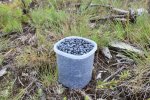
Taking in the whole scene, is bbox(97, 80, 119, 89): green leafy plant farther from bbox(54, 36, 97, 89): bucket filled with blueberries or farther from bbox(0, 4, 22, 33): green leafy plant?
bbox(0, 4, 22, 33): green leafy plant

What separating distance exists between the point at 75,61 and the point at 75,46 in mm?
155

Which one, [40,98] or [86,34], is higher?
[86,34]

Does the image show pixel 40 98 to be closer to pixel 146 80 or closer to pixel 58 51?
pixel 58 51

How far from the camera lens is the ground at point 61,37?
228 cm

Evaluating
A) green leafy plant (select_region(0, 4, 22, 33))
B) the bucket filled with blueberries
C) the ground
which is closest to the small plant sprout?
the ground

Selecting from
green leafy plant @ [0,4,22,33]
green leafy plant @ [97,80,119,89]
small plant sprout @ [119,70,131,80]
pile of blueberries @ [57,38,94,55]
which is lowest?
green leafy plant @ [97,80,119,89]

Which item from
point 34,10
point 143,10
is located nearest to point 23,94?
point 34,10

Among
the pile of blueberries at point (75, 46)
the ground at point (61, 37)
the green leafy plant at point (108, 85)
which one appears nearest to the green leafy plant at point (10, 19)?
the ground at point (61, 37)

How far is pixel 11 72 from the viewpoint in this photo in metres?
2.51

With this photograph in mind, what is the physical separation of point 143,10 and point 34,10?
46.9 inches

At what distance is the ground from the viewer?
89.6 inches

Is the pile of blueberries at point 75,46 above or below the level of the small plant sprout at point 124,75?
above

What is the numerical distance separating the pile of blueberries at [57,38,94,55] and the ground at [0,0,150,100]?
0.25 meters

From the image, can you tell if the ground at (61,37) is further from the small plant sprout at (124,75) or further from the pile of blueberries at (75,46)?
the pile of blueberries at (75,46)
